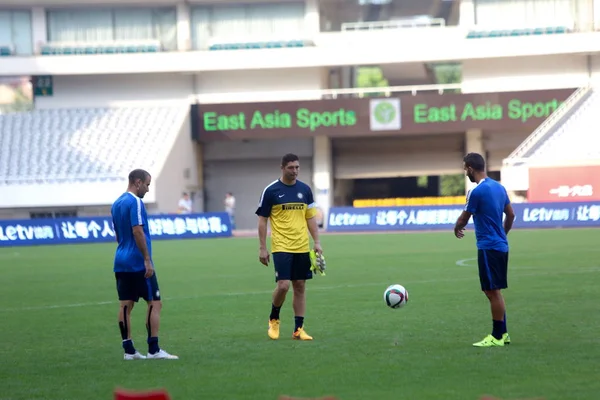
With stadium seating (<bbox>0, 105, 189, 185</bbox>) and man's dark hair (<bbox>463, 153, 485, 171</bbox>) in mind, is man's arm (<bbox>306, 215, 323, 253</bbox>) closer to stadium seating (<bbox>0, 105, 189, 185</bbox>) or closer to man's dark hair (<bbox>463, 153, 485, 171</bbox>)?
man's dark hair (<bbox>463, 153, 485, 171</bbox>)

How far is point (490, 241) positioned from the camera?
11.6 meters

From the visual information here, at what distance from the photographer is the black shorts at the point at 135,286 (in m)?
11.6

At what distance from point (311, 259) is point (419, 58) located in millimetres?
38976

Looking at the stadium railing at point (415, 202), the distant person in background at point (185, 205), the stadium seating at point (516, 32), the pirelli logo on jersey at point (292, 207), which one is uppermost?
the stadium seating at point (516, 32)

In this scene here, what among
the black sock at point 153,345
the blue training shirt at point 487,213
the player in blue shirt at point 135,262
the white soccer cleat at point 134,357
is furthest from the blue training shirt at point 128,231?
the blue training shirt at point 487,213

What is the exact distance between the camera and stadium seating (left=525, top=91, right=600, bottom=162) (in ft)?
149

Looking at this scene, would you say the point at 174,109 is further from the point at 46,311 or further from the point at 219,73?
the point at 46,311

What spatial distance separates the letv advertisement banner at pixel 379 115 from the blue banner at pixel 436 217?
30.3 feet

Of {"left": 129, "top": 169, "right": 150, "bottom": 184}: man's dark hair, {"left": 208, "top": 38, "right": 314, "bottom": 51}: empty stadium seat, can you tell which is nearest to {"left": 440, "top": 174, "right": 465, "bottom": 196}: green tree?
{"left": 208, "top": 38, "right": 314, "bottom": 51}: empty stadium seat

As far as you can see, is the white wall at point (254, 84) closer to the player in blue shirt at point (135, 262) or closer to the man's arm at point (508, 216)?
the man's arm at point (508, 216)

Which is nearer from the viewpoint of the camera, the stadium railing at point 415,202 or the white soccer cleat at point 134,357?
the white soccer cleat at point 134,357

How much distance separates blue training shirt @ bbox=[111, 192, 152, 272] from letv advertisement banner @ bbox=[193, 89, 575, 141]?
39795 millimetres

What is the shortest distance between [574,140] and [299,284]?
35.9 metres

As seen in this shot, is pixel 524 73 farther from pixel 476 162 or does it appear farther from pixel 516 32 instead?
pixel 476 162
